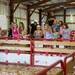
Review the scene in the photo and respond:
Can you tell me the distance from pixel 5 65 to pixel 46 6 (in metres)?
15.8

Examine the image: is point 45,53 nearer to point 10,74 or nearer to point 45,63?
point 45,63

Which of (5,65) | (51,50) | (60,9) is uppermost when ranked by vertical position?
(60,9)

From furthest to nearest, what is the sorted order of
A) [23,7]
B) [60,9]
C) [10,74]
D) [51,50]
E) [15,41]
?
1. [60,9]
2. [23,7]
3. [15,41]
4. [51,50]
5. [10,74]

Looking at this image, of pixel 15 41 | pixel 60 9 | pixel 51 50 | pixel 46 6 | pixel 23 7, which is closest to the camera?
pixel 51 50

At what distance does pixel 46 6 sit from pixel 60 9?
11.6ft

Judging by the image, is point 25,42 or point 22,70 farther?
point 25,42

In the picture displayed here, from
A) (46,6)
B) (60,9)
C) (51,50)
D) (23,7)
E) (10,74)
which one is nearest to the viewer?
(10,74)

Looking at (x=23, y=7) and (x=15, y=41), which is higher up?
(x=23, y=7)

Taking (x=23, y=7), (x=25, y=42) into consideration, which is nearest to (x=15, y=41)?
(x=25, y=42)

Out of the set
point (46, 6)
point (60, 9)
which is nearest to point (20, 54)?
point (46, 6)

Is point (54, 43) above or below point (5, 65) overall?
above

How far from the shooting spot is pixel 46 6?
24016 millimetres

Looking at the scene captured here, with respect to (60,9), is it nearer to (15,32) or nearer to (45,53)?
(15,32)

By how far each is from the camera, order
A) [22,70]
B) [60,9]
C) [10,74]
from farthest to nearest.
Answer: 1. [60,9]
2. [22,70]
3. [10,74]
